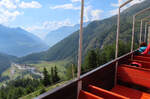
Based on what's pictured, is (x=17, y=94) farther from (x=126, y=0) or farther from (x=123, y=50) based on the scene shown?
(x=126, y=0)

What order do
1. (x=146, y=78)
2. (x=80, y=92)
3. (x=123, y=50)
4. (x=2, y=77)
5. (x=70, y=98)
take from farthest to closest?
(x=2, y=77)
(x=123, y=50)
(x=146, y=78)
(x=80, y=92)
(x=70, y=98)

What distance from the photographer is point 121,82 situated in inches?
95.2

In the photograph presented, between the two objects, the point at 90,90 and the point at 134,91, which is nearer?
the point at 90,90

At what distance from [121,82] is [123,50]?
1333 inches

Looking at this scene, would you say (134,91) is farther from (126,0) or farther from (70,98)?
(126,0)

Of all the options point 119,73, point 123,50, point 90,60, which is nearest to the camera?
point 119,73

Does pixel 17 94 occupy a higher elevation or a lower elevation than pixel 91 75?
lower

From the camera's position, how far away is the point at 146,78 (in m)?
2.03

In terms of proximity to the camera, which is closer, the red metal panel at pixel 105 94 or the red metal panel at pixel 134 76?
the red metal panel at pixel 105 94

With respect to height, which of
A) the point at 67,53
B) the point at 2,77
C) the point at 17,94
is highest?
the point at 67,53

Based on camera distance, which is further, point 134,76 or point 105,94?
point 134,76

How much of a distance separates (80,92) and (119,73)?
117cm

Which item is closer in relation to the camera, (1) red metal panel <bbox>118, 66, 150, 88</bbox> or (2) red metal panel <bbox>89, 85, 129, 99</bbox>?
(2) red metal panel <bbox>89, 85, 129, 99</bbox>

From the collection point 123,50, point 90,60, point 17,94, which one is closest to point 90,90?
point 90,60
